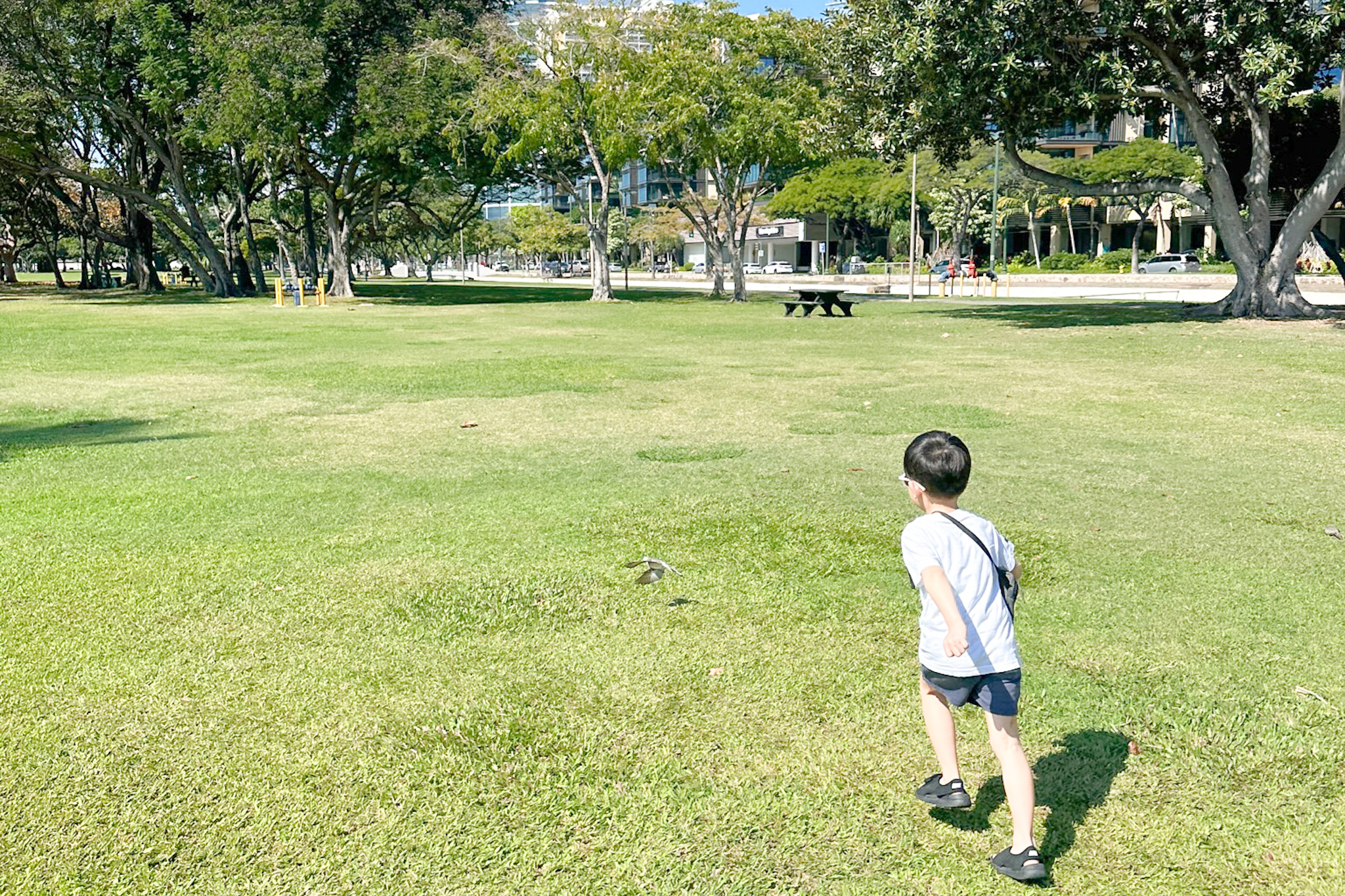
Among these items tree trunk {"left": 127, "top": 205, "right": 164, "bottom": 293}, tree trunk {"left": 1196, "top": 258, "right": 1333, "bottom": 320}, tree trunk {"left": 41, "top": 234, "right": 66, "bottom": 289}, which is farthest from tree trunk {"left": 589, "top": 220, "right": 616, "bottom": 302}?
tree trunk {"left": 41, "top": 234, "right": 66, "bottom": 289}

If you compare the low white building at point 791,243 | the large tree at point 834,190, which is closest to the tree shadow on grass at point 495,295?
the large tree at point 834,190

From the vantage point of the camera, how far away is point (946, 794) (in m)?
3.35

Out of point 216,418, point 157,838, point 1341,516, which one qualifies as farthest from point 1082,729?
point 216,418

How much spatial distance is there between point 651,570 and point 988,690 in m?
2.66

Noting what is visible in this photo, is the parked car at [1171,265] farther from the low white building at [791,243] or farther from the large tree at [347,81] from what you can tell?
the large tree at [347,81]

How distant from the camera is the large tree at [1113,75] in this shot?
19.3 metres

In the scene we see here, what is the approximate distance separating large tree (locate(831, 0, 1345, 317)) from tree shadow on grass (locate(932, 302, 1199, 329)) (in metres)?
1.60

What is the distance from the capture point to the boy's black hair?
3059mm

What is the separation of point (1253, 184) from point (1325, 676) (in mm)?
21542

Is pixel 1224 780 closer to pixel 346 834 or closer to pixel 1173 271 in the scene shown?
pixel 346 834

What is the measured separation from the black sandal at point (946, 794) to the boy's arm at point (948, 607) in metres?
0.56

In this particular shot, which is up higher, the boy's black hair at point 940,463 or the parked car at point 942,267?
the parked car at point 942,267

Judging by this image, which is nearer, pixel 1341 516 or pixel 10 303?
pixel 1341 516

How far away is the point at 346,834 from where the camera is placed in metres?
3.28
